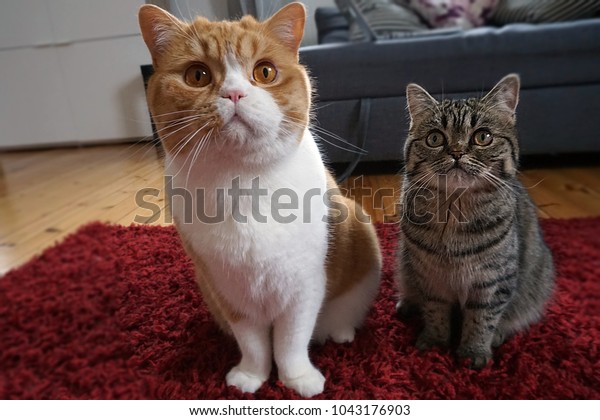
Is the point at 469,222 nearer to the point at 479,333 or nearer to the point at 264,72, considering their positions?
the point at 479,333

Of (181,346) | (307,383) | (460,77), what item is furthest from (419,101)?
(181,346)

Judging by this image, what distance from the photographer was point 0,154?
71 centimetres

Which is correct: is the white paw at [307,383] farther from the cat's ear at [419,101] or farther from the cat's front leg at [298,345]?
the cat's ear at [419,101]

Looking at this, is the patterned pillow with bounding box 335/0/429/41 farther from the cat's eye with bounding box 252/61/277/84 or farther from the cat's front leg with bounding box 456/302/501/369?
the cat's front leg with bounding box 456/302/501/369

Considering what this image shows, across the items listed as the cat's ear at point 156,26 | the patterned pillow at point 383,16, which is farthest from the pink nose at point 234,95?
the patterned pillow at point 383,16

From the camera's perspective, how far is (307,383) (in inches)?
29.8

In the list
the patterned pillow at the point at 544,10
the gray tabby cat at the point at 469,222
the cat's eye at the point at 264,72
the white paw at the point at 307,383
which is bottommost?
the white paw at the point at 307,383

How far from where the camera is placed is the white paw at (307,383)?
752 millimetres

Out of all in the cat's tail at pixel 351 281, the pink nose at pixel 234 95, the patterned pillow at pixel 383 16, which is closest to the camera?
the pink nose at pixel 234 95

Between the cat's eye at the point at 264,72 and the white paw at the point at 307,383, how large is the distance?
1.71 feet

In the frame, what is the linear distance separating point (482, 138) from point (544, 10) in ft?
0.72

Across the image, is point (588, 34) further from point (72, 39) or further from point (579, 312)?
point (72, 39)

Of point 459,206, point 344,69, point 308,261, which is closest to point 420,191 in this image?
point 459,206

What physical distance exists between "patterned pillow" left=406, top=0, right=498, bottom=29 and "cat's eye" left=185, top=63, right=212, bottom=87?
0.35m
